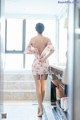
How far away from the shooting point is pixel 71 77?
1389 millimetres

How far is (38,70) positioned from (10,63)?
53.3 inches

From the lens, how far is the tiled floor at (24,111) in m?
2.96

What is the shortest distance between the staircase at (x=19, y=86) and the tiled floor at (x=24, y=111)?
0.23 meters

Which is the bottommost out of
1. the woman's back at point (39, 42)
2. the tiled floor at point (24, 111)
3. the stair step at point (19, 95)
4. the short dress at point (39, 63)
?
the tiled floor at point (24, 111)

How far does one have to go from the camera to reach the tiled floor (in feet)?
9.72

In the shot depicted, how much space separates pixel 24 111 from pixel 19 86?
0.97 m

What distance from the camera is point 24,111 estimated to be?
3324 mm

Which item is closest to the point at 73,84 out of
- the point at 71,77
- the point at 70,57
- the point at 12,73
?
the point at 71,77

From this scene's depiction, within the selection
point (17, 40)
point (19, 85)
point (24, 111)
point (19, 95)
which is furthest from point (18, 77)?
point (24, 111)

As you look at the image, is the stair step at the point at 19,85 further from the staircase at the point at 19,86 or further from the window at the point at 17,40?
the window at the point at 17,40

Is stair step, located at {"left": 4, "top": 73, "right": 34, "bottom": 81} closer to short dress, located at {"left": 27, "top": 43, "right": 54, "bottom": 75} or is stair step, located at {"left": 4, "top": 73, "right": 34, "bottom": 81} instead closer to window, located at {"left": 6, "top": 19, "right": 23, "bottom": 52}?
window, located at {"left": 6, "top": 19, "right": 23, "bottom": 52}

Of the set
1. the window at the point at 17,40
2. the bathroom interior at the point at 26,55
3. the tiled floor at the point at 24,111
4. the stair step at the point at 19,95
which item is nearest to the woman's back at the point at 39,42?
the bathroom interior at the point at 26,55

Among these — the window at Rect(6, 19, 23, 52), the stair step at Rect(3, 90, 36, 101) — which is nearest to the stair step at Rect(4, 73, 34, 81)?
A: the stair step at Rect(3, 90, 36, 101)

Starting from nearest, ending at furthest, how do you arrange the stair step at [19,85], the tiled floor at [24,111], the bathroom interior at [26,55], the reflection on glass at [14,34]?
the tiled floor at [24,111], the bathroom interior at [26,55], the stair step at [19,85], the reflection on glass at [14,34]
